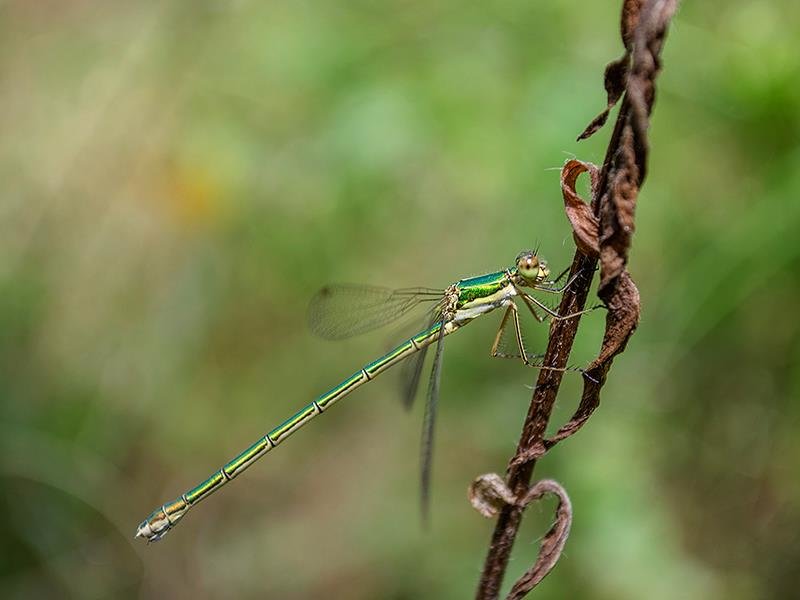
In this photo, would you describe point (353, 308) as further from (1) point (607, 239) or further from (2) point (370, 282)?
(1) point (607, 239)

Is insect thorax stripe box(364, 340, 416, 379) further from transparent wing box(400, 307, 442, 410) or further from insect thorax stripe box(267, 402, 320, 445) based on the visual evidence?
insect thorax stripe box(267, 402, 320, 445)

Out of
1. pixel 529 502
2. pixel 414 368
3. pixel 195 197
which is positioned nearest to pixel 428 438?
pixel 529 502

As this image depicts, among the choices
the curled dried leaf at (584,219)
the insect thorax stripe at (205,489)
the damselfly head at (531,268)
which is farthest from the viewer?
the insect thorax stripe at (205,489)

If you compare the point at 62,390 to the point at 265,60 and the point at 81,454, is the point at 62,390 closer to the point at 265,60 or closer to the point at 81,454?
the point at 81,454

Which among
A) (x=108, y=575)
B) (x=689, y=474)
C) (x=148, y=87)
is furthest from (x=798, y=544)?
(x=148, y=87)

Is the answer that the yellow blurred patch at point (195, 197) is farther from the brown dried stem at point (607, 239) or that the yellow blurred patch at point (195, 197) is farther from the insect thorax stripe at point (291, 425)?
the brown dried stem at point (607, 239)

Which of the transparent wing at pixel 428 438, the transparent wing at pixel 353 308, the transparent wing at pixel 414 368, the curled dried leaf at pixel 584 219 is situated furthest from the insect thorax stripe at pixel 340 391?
the curled dried leaf at pixel 584 219
